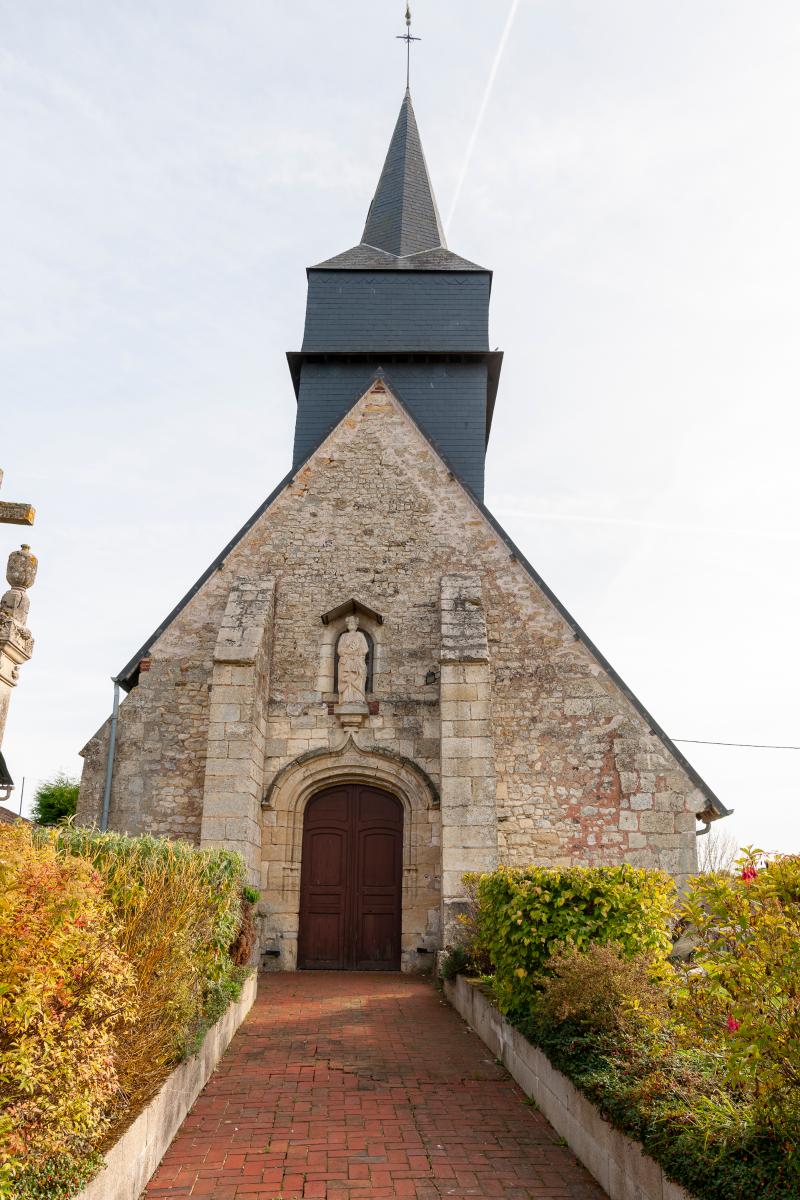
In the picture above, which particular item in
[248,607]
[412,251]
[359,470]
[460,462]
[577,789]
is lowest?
[577,789]

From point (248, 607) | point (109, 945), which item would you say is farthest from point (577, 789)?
point (109, 945)

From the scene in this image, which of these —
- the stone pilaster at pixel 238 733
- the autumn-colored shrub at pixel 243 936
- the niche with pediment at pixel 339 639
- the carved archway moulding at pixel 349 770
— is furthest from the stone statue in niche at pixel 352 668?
the autumn-colored shrub at pixel 243 936

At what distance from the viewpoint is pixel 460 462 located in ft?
51.0

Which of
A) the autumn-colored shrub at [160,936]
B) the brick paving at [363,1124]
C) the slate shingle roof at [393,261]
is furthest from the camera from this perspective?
the slate shingle roof at [393,261]

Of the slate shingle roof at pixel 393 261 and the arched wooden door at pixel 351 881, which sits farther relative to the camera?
the slate shingle roof at pixel 393 261

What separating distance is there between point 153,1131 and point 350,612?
8140mm

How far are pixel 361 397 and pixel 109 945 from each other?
10.7 m

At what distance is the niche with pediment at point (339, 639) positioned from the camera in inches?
464

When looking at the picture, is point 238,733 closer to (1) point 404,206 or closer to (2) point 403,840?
(2) point 403,840

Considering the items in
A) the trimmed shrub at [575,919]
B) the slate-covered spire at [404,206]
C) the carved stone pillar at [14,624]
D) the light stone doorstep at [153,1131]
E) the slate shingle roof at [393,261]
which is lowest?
the light stone doorstep at [153,1131]

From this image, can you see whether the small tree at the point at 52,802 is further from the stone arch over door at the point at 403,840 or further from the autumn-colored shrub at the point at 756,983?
the autumn-colored shrub at the point at 756,983

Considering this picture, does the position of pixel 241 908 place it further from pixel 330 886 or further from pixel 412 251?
pixel 412 251

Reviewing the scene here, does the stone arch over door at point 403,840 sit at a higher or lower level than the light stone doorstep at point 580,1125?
higher

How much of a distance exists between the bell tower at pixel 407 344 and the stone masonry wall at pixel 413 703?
112 inches
